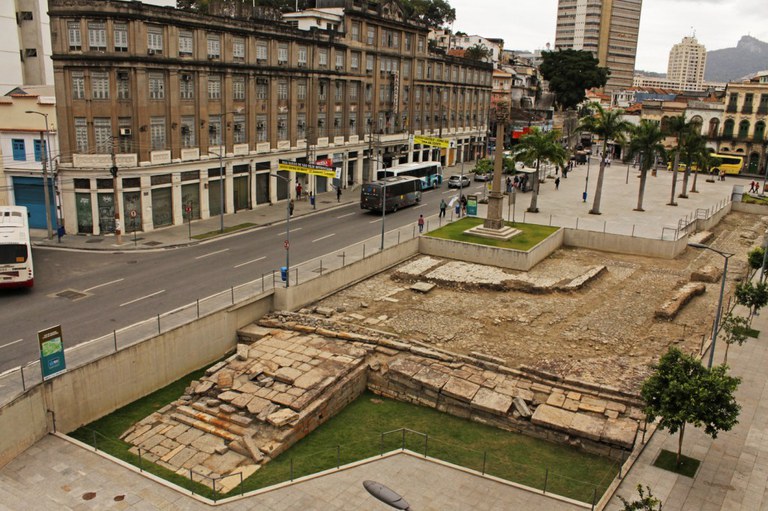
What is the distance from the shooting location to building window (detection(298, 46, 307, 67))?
6164 cm

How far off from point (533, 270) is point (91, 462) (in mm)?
31657

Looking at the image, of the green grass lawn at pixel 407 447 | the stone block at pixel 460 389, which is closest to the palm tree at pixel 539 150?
the stone block at pixel 460 389

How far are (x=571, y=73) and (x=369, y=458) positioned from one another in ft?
378

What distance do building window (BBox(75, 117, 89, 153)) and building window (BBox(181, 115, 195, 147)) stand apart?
24.3 ft

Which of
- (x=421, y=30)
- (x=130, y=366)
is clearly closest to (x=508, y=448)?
(x=130, y=366)

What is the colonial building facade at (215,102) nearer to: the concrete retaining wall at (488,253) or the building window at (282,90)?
the building window at (282,90)

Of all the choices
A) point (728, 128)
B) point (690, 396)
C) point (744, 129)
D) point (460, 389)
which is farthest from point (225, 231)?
point (744, 129)

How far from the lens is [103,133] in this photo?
4628cm

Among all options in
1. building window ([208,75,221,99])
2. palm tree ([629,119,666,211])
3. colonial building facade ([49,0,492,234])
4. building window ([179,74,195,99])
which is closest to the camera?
colonial building facade ([49,0,492,234])

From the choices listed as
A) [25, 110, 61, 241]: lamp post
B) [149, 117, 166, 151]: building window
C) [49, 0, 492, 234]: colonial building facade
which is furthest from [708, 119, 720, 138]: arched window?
[25, 110, 61, 241]: lamp post

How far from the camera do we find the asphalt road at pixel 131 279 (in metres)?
29.7

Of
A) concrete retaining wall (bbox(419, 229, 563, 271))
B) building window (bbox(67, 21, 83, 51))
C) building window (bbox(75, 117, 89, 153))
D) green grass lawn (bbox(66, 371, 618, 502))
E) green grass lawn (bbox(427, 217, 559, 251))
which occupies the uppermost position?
building window (bbox(67, 21, 83, 51))

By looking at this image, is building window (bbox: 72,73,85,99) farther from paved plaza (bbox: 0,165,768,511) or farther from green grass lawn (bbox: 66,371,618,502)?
paved plaza (bbox: 0,165,768,511)

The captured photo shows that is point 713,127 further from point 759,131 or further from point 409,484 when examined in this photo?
point 409,484
